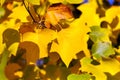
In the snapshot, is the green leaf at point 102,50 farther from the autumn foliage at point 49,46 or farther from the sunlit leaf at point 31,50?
the sunlit leaf at point 31,50

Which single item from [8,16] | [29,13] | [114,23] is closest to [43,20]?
[29,13]

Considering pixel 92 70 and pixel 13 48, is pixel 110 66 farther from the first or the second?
pixel 13 48

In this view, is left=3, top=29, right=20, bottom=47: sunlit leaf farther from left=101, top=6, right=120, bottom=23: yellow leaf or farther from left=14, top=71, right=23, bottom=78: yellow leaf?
left=101, top=6, right=120, bottom=23: yellow leaf

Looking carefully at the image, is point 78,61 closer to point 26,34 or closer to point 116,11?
point 26,34

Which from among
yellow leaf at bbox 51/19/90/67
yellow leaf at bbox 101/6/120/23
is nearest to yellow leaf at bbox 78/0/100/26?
yellow leaf at bbox 101/6/120/23

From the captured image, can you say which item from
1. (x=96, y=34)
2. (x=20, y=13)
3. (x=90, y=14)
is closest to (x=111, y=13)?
(x=90, y=14)

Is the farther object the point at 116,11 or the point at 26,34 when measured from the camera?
Result: the point at 116,11

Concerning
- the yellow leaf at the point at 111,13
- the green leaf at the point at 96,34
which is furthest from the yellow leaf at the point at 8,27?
the yellow leaf at the point at 111,13

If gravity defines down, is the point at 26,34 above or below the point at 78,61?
above
